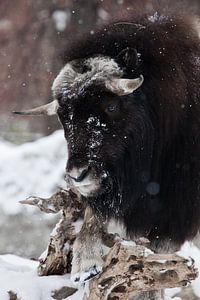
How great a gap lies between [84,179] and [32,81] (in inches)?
157

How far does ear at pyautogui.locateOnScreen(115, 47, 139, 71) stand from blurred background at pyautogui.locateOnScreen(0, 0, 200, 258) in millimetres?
3206

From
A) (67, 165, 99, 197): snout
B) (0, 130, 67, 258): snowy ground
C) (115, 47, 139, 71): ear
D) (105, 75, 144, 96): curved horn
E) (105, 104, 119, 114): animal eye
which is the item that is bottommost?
(0, 130, 67, 258): snowy ground

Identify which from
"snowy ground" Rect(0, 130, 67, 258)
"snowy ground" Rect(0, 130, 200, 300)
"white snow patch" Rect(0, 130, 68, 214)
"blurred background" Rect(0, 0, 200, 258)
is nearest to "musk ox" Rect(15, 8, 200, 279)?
"snowy ground" Rect(0, 130, 200, 300)

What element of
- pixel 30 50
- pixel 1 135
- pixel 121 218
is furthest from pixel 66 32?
pixel 121 218

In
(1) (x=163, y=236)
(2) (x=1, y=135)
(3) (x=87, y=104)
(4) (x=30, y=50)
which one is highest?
(3) (x=87, y=104)

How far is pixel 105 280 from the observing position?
246 cm

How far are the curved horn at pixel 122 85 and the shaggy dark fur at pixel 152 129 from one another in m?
0.03

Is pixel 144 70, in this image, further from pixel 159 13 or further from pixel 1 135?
pixel 1 135

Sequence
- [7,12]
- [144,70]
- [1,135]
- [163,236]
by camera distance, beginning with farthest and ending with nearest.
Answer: [1,135] → [7,12] → [163,236] → [144,70]

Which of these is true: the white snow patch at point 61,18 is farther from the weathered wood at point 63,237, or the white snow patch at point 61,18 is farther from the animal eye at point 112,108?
the animal eye at point 112,108

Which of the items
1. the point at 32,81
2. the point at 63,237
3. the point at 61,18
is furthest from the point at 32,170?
the point at 63,237

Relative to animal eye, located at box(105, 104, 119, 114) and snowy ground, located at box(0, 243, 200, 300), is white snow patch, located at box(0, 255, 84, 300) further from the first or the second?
animal eye, located at box(105, 104, 119, 114)

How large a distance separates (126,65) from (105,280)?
699 mm

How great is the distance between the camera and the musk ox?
8.18 feet
